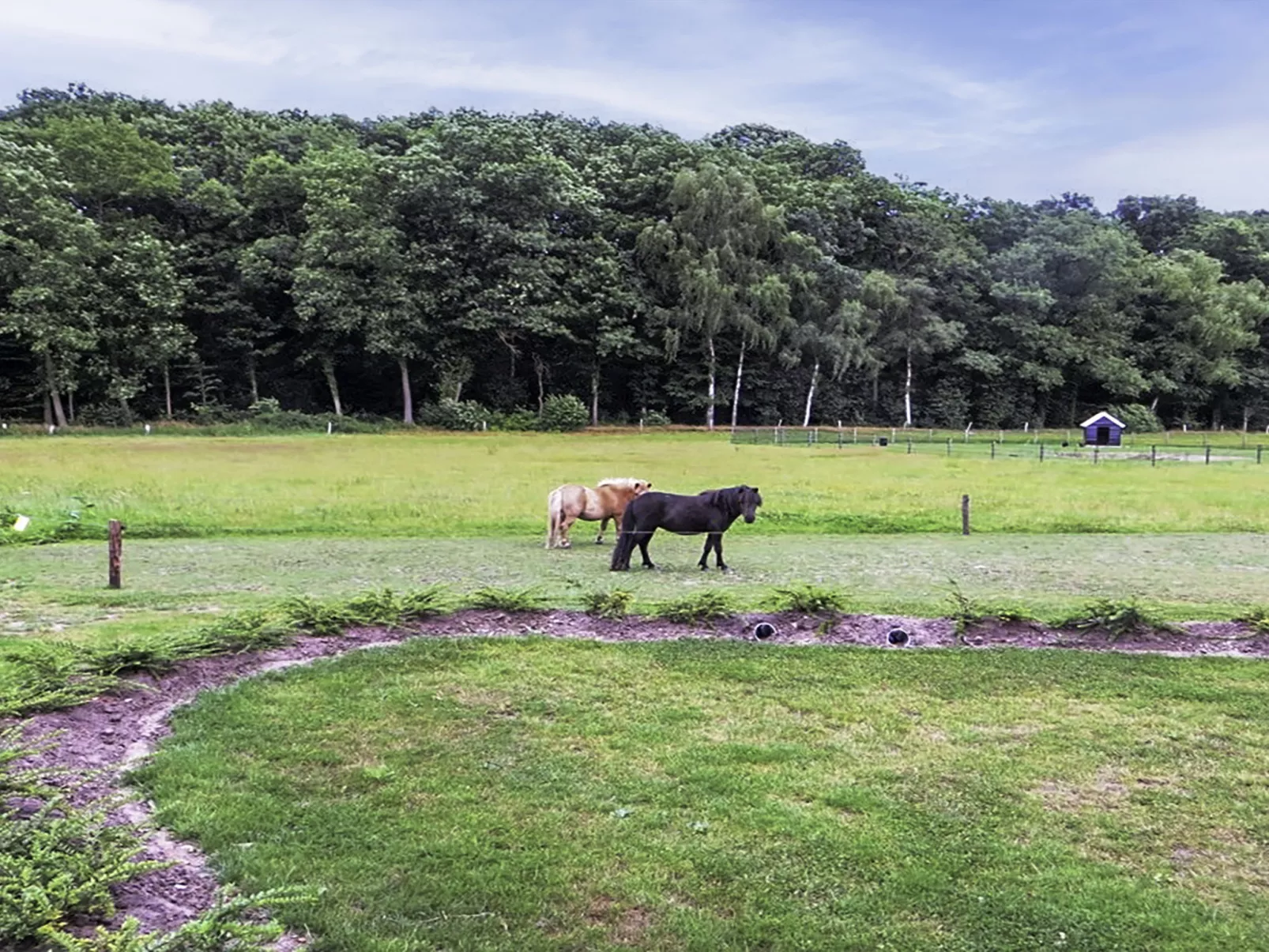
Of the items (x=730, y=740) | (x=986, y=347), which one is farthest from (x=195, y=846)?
(x=986, y=347)

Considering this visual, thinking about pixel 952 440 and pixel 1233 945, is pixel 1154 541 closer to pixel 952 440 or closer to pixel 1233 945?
pixel 1233 945

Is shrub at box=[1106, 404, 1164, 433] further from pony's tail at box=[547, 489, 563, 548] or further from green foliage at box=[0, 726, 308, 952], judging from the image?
green foliage at box=[0, 726, 308, 952]

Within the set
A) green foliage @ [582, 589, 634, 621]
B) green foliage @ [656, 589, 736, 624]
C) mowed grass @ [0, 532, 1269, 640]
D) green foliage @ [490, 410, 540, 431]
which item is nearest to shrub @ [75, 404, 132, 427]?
green foliage @ [490, 410, 540, 431]

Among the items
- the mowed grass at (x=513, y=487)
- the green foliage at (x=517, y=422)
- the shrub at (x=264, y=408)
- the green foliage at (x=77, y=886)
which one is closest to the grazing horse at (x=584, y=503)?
the mowed grass at (x=513, y=487)

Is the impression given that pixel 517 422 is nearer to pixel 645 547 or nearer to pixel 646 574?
pixel 645 547

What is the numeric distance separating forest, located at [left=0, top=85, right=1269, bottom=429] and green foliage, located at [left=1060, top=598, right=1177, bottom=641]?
51.0 m

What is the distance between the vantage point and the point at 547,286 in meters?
60.1

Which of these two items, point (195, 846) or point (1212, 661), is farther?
point (1212, 661)

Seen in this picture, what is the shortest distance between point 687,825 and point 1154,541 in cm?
1722

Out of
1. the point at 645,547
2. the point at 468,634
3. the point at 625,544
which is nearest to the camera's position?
the point at 468,634

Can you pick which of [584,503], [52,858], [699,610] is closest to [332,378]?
[584,503]

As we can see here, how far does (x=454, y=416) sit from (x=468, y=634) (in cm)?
4940

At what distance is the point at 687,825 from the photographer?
5.33 metres

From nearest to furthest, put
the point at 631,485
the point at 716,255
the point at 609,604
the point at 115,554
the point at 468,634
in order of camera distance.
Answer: the point at 468,634, the point at 609,604, the point at 115,554, the point at 631,485, the point at 716,255
